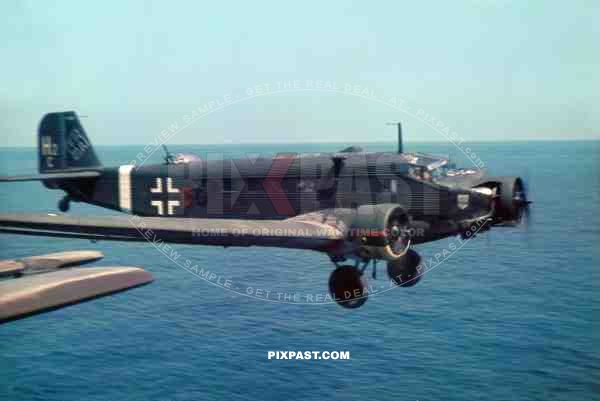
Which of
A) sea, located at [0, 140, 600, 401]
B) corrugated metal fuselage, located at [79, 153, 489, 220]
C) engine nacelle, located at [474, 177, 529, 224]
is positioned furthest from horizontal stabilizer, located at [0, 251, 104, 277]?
engine nacelle, located at [474, 177, 529, 224]

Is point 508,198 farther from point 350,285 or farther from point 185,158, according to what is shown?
point 185,158

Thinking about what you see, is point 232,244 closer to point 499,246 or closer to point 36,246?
point 36,246

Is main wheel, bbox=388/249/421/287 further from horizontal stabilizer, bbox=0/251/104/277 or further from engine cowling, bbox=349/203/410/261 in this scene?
horizontal stabilizer, bbox=0/251/104/277

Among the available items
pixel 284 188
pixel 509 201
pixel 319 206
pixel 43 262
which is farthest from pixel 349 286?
pixel 43 262

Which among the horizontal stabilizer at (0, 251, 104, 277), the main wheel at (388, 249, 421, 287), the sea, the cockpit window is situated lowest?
the sea

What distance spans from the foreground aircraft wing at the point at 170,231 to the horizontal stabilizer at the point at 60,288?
582 centimetres

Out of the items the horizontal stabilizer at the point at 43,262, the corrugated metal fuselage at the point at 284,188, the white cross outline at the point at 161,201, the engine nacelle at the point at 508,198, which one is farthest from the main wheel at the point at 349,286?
the white cross outline at the point at 161,201

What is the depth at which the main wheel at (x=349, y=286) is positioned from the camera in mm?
14484

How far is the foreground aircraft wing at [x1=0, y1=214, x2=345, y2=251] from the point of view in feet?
42.0

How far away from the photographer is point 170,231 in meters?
12.9

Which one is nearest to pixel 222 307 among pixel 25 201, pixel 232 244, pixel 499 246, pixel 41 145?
pixel 41 145

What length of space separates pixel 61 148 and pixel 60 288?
18573 mm

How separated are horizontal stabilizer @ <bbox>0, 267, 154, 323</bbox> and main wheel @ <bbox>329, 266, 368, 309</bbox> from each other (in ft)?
27.1

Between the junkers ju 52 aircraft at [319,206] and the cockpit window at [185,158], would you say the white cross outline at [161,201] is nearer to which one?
the junkers ju 52 aircraft at [319,206]
